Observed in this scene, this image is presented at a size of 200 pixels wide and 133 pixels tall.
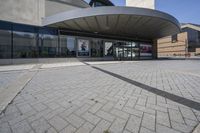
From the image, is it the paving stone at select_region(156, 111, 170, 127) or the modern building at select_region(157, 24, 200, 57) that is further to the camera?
the modern building at select_region(157, 24, 200, 57)

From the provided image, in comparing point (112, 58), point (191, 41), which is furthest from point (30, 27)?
point (191, 41)

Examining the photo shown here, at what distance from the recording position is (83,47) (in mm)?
21766

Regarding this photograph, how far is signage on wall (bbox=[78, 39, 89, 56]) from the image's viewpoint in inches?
843

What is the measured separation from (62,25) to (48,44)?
3.12m

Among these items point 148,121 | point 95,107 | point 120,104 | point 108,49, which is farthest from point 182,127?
point 108,49

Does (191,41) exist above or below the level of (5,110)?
above

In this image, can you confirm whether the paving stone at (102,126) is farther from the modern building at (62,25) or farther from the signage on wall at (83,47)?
the signage on wall at (83,47)

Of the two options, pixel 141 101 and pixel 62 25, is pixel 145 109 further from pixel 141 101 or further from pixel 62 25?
pixel 62 25

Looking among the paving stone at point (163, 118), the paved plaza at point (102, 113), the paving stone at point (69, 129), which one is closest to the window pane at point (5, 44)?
the paved plaza at point (102, 113)

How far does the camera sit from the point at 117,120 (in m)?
2.81

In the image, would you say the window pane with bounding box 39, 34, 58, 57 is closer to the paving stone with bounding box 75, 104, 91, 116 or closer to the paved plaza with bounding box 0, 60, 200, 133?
the paved plaza with bounding box 0, 60, 200, 133

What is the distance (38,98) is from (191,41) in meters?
63.6

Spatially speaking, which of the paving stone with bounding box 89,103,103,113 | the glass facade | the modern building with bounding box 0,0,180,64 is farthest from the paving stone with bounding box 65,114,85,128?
the glass facade

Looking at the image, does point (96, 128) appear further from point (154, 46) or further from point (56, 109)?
point (154, 46)
